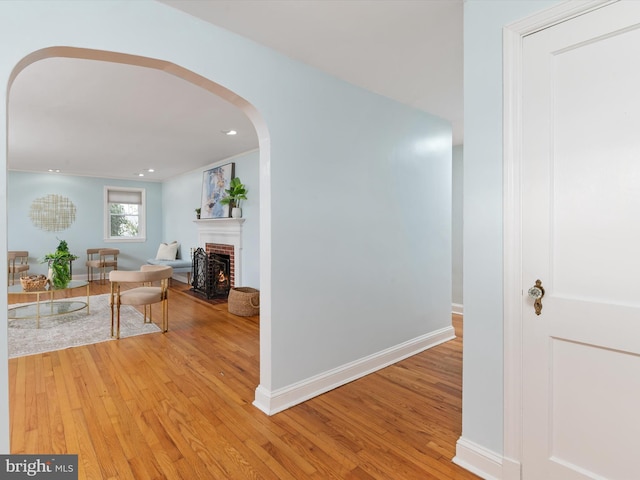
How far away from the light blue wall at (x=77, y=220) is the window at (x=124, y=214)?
112 mm

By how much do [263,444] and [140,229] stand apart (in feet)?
25.6

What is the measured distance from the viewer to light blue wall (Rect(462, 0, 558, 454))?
1.69 m

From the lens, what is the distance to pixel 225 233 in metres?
6.01

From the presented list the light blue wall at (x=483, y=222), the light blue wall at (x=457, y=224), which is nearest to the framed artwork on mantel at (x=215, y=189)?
the light blue wall at (x=457, y=224)

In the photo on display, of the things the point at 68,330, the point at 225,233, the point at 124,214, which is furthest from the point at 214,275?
the point at 124,214

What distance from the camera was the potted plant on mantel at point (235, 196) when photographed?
553 cm

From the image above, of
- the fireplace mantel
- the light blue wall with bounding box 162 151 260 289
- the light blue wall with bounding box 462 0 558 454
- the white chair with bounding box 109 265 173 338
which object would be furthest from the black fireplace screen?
the light blue wall with bounding box 462 0 558 454

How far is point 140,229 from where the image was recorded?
846 centimetres

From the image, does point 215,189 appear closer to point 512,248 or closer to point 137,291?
point 137,291

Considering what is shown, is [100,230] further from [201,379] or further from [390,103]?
[390,103]

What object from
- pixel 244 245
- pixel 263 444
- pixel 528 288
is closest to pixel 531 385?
pixel 528 288

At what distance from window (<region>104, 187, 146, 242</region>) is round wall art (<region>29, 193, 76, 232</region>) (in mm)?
704

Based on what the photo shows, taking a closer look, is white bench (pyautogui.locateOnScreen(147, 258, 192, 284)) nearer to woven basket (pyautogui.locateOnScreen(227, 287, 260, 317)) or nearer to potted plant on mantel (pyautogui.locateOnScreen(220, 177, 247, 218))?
potted plant on mantel (pyautogui.locateOnScreen(220, 177, 247, 218))

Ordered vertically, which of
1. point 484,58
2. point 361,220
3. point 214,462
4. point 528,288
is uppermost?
point 484,58
